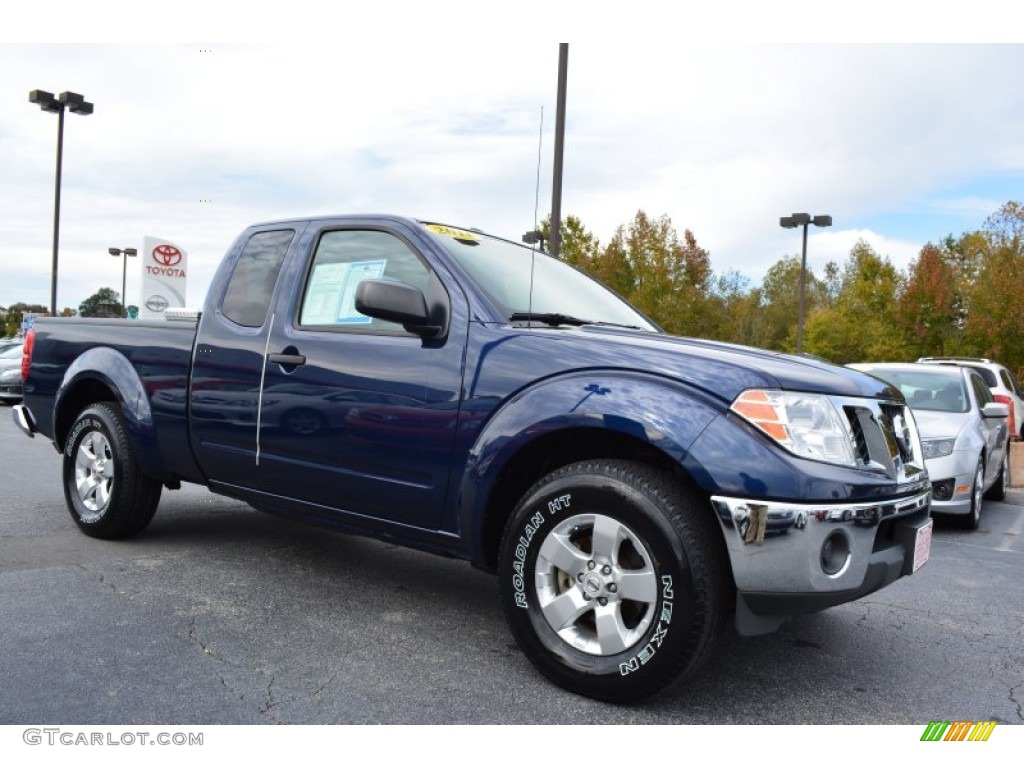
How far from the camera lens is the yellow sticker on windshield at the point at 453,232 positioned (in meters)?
3.75

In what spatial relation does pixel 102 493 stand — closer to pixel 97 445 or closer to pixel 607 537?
pixel 97 445

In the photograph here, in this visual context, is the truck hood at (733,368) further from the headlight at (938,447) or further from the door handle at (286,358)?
the headlight at (938,447)

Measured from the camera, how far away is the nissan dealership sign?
2104cm

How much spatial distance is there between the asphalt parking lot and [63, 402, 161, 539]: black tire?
0.12 meters

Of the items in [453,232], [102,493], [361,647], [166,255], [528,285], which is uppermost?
[166,255]

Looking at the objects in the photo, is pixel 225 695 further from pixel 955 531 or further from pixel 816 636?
pixel 955 531

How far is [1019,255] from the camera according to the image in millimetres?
23203

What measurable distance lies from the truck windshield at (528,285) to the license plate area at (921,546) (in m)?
1.49

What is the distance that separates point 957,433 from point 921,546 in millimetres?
4459

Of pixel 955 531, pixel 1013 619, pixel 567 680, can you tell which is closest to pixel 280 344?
pixel 567 680

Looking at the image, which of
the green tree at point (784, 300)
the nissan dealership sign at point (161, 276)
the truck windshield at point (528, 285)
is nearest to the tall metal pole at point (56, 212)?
the nissan dealership sign at point (161, 276)

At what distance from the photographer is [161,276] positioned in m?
21.6

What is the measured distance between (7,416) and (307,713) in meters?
13.8
